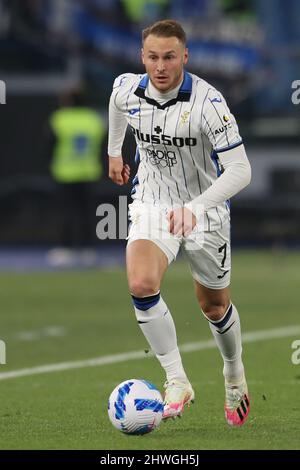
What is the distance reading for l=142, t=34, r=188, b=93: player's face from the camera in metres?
8.08

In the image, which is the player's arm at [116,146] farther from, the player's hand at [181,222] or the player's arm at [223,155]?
the player's hand at [181,222]

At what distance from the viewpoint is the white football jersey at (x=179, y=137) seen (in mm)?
8156

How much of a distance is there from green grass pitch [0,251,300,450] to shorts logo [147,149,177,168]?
144cm

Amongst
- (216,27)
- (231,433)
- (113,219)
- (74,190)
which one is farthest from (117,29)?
(231,433)

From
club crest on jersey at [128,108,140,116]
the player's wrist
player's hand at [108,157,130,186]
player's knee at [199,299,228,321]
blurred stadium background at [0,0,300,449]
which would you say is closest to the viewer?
the player's wrist

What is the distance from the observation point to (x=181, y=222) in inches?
307

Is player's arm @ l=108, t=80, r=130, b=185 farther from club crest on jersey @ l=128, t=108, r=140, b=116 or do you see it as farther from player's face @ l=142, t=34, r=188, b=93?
player's face @ l=142, t=34, r=188, b=93

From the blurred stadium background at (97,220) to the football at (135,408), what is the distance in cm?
10

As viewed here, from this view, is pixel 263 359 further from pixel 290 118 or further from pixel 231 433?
pixel 290 118

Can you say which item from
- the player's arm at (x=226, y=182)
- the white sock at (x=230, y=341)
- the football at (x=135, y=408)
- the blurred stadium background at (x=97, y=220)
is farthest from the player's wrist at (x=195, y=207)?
the blurred stadium background at (x=97, y=220)

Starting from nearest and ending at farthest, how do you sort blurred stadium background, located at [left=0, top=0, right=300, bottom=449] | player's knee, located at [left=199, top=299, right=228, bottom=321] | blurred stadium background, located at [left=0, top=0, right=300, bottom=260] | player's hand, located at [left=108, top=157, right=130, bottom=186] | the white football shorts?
1. the white football shorts
2. player's knee, located at [left=199, top=299, right=228, bottom=321]
3. player's hand, located at [left=108, top=157, right=130, bottom=186]
4. blurred stadium background, located at [left=0, top=0, right=300, bottom=449]
5. blurred stadium background, located at [left=0, top=0, right=300, bottom=260]

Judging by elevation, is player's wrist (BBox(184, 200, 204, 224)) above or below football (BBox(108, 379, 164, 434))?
above

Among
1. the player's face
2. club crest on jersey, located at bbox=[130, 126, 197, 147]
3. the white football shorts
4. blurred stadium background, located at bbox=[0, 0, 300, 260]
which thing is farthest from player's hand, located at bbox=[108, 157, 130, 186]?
blurred stadium background, located at bbox=[0, 0, 300, 260]

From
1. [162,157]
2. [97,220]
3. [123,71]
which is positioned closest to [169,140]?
[162,157]
